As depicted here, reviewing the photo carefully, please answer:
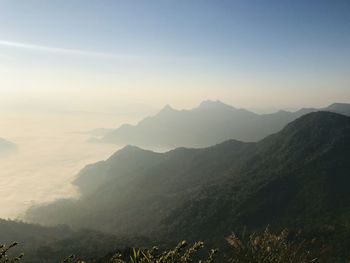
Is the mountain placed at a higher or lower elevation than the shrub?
lower

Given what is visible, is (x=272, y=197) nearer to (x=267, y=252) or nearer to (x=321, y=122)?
(x=321, y=122)

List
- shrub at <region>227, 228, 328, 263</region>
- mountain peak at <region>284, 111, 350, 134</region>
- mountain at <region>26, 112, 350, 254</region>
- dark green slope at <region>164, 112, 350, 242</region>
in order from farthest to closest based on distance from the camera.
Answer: mountain peak at <region>284, 111, 350, 134</region>
mountain at <region>26, 112, 350, 254</region>
dark green slope at <region>164, 112, 350, 242</region>
shrub at <region>227, 228, 328, 263</region>

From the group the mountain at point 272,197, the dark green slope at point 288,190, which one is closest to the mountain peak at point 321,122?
the mountain at point 272,197

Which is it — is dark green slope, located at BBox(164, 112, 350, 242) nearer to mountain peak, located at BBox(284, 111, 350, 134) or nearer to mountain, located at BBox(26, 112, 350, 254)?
mountain, located at BBox(26, 112, 350, 254)

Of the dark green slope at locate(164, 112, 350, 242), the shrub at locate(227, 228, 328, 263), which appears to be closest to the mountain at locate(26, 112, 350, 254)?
the dark green slope at locate(164, 112, 350, 242)

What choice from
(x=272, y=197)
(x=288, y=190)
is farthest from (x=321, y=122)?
(x=272, y=197)

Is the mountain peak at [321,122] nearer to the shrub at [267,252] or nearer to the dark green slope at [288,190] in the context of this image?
the dark green slope at [288,190]

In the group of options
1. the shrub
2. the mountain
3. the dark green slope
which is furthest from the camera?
the mountain

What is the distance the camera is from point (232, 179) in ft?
552

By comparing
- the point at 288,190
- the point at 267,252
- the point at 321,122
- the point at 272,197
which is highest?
the point at 267,252

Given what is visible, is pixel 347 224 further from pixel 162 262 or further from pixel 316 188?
pixel 162 262

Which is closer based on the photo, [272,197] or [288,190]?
[288,190]

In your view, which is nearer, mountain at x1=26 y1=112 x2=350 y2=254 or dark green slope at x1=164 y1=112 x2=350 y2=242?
dark green slope at x1=164 y1=112 x2=350 y2=242

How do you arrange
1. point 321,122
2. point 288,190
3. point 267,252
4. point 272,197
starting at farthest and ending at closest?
point 321,122, point 272,197, point 288,190, point 267,252
